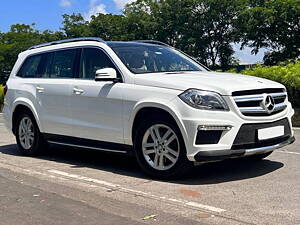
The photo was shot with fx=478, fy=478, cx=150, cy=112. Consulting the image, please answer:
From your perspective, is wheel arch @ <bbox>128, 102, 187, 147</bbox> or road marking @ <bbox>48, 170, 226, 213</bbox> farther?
wheel arch @ <bbox>128, 102, 187, 147</bbox>

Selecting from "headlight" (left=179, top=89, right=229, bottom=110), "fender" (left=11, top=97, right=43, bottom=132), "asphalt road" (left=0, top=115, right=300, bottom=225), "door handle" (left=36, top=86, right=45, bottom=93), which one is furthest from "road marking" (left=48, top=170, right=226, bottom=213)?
"door handle" (left=36, top=86, right=45, bottom=93)

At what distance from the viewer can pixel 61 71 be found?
733cm

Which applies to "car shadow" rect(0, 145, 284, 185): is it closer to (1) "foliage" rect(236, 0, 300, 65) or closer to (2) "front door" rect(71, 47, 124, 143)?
(2) "front door" rect(71, 47, 124, 143)

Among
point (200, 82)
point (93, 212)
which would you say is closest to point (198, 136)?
point (200, 82)

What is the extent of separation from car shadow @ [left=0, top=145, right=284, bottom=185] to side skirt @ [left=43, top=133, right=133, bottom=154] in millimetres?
325

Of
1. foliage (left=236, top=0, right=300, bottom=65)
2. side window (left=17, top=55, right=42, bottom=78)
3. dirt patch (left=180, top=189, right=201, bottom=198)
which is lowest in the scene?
dirt patch (left=180, top=189, right=201, bottom=198)

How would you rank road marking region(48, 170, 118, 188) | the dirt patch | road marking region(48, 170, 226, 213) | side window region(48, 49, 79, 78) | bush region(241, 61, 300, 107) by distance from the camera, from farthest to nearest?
bush region(241, 61, 300, 107) → side window region(48, 49, 79, 78) → road marking region(48, 170, 118, 188) → the dirt patch → road marking region(48, 170, 226, 213)

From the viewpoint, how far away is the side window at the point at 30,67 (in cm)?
795

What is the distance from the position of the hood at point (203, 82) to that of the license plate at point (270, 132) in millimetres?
504

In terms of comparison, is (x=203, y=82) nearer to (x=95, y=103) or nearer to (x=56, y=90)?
(x=95, y=103)

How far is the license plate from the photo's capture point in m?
5.50

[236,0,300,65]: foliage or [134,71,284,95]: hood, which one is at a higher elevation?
[236,0,300,65]: foliage

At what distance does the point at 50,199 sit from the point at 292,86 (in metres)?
7.63

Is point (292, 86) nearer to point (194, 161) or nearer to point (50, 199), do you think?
point (194, 161)
